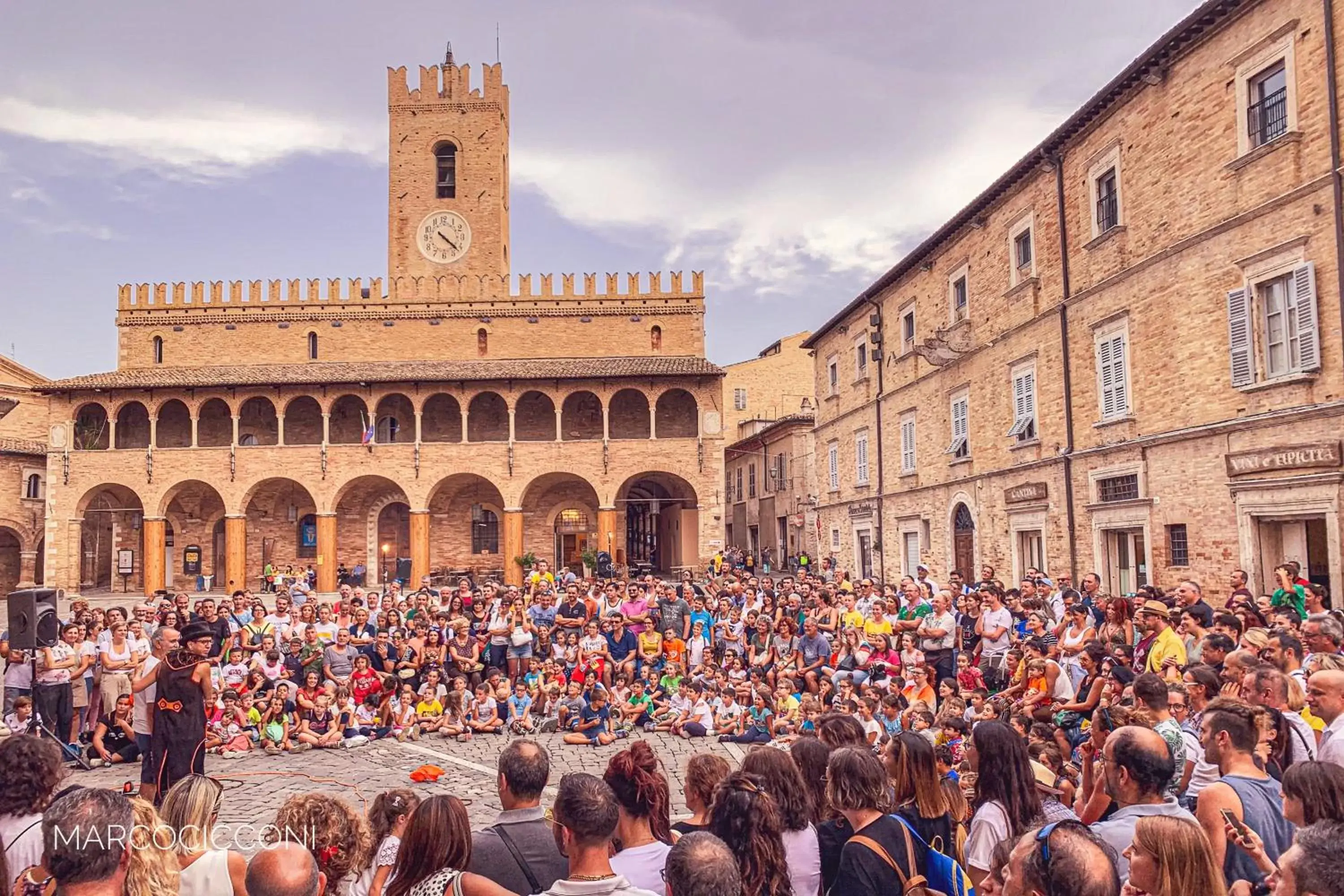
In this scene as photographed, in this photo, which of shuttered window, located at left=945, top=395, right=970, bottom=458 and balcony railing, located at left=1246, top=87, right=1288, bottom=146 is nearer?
balcony railing, located at left=1246, top=87, right=1288, bottom=146

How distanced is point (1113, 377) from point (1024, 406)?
3.05 metres

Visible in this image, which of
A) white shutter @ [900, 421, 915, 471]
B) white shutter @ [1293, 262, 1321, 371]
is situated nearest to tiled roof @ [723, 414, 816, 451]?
white shutter @ [900, 421, 915, 471]

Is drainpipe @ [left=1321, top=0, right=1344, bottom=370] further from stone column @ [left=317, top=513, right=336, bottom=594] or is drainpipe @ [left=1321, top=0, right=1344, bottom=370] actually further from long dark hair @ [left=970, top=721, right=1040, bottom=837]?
stone column @ [left=317, top=513, right=336, bottom=594]

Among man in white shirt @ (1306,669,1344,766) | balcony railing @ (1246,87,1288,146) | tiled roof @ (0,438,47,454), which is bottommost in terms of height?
man in white shirt @ (1306,669,1344,766)

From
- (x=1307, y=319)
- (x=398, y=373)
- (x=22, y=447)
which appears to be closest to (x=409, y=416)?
(x=398, y=373)

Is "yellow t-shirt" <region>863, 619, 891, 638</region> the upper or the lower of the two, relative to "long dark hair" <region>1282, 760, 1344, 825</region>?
lower

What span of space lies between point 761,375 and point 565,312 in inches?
640

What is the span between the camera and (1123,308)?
15578mm

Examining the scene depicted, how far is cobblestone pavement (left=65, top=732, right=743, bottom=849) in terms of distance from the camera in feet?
29.3

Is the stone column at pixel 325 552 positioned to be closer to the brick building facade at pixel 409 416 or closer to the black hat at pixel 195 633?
the brick building facade at pixel 409 416

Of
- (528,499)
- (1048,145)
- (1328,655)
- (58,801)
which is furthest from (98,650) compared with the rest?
(528,499)

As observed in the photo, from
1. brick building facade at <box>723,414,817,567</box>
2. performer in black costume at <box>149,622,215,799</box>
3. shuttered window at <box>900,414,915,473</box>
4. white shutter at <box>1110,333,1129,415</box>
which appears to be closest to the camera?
performer in black costume at <box>149,622,215,799</box>

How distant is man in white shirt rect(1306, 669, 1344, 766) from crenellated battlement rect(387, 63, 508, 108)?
38324mm

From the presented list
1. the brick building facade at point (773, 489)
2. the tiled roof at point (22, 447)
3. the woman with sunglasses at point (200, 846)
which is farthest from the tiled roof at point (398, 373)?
the woman with sunglasses at point (200, 846)
